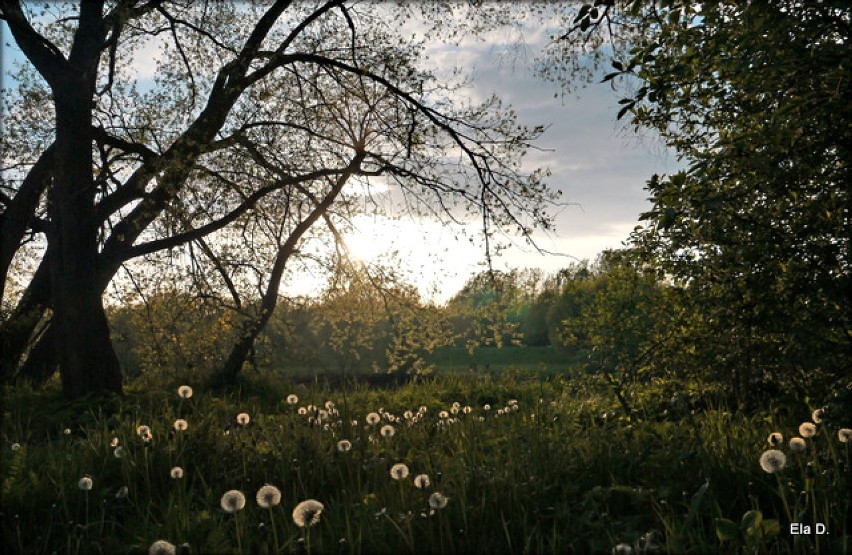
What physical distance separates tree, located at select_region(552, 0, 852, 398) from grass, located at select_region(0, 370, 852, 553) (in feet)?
3.08

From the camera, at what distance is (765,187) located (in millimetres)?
5715

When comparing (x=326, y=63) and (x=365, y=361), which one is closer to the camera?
(x=326, y=63)

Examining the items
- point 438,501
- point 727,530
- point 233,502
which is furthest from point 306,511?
point 727,530

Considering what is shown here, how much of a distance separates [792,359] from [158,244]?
10.2m

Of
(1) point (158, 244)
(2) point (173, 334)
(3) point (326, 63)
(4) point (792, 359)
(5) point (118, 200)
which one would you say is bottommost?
(4) point (792, 359)

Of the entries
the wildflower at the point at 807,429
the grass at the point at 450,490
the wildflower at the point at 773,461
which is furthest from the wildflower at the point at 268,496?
the wildflower at the point at 807,429

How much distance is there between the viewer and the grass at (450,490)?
3.49 meters

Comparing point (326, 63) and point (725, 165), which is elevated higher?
point (326, 63)

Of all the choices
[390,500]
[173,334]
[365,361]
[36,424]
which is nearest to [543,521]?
[390,500]

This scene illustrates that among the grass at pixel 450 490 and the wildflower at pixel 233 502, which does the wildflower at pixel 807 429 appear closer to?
the grass at pixel 450 490

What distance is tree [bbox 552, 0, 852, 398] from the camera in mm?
5004

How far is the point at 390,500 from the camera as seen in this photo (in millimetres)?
4223

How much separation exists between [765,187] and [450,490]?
3.96 meters

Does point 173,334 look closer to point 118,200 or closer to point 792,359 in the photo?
point 118,200
